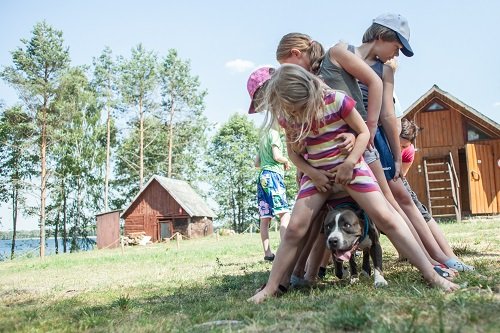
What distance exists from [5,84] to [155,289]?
33267mm

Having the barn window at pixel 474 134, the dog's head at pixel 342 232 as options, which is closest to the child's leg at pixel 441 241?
the dog's head at pixel 342 232

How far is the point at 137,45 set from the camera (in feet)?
151

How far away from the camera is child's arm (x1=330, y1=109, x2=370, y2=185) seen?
3.51m

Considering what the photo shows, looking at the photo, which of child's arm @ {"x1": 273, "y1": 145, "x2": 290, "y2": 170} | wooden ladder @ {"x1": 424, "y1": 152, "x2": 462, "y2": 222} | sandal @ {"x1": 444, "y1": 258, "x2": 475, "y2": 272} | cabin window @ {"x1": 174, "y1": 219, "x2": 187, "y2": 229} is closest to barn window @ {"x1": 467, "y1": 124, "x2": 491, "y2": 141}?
wooden ladder @ {"x1": 424, "y1": 152, "x2": 462, "y2": 222}

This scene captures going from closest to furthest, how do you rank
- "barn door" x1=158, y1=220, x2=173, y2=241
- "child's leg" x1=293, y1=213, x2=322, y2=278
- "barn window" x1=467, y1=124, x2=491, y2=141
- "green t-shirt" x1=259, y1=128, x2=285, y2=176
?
"child's leg" x1=293, y1=213, x2=322, y2=278 → "green t-shirt" x1=259, y1=128, x2=285, y2=176 → "barn window" x1=467, y1=124, x2=491, y2=141 → "barn door" x1=158, y1=220, x2=173, y2=241

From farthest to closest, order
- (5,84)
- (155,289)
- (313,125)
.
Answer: (5,84) → (155,289) → (313,125)

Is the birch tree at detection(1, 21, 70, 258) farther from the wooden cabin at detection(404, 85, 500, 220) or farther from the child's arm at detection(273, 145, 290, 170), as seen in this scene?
the child's arm at detection(273, 145, 290, 170)

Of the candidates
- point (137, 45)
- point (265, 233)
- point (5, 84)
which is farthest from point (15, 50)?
point (265, 233)

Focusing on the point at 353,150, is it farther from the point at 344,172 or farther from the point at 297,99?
the point at 297,99

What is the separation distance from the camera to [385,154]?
13.9 ft

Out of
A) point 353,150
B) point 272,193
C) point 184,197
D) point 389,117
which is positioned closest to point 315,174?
point 353,150

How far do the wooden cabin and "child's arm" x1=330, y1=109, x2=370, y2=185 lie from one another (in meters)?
16.7

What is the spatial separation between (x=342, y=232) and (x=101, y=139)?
44997 mm

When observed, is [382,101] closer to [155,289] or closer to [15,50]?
[155,289]
